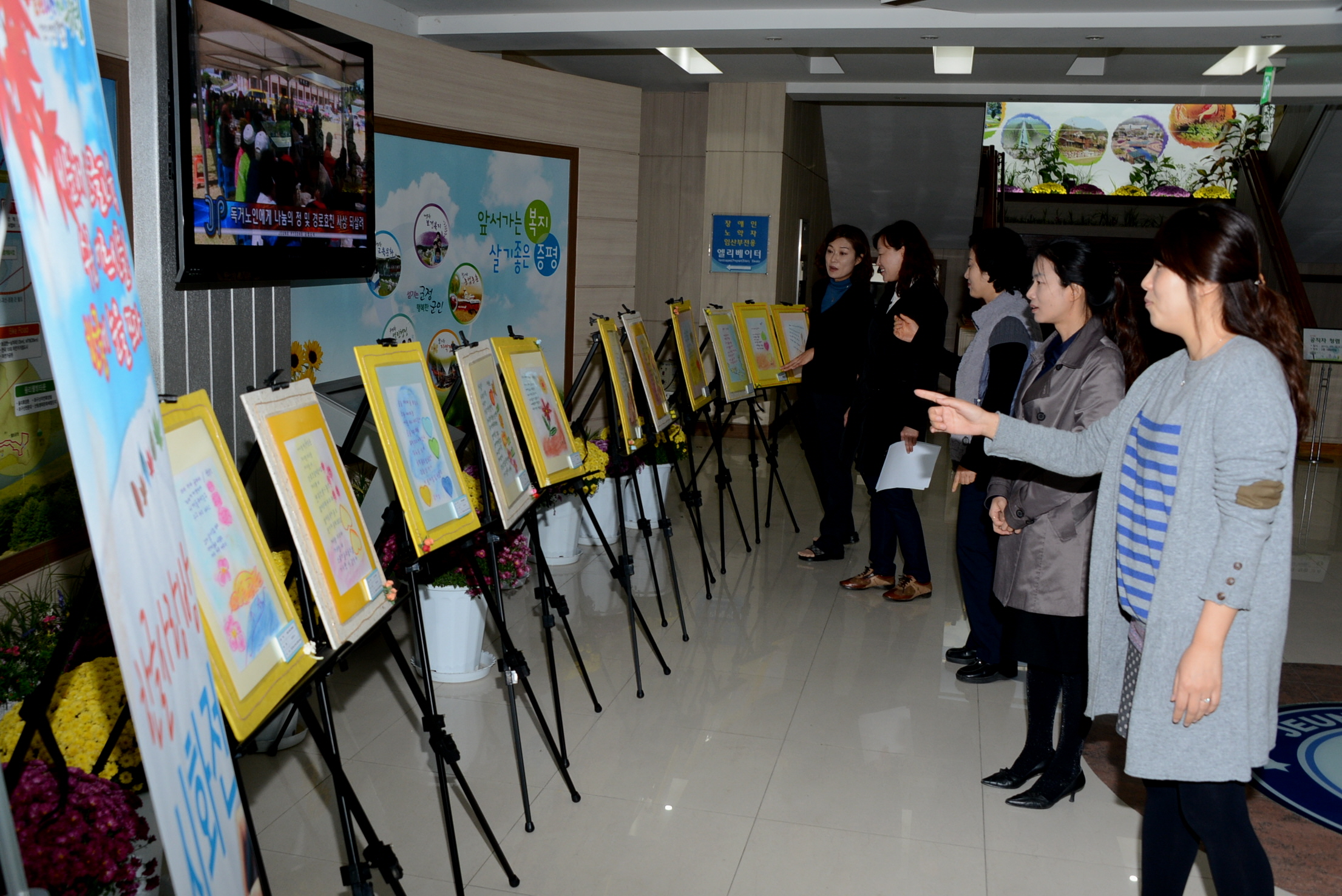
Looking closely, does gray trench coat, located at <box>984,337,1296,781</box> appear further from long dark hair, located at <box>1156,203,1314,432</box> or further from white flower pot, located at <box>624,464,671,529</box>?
white flower pot, located at <box>624,464,671,529</box>

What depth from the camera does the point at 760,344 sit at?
19.0 feet

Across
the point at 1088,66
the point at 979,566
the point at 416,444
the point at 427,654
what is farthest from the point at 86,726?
the point at 1088,66

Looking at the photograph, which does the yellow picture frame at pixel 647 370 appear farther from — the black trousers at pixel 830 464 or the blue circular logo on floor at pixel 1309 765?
the blue circular logo on floor at pixel 1309 765

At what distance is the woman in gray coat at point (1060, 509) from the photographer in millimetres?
2658

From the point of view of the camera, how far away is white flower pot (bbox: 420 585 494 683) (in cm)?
348

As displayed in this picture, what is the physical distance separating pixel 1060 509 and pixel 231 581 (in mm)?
2039

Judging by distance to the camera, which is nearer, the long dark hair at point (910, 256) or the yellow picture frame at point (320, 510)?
the yellow picture frame at point (320, 510)

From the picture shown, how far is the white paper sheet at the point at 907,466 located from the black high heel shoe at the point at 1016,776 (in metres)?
1.50

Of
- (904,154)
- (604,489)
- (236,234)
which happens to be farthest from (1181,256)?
(904,154)

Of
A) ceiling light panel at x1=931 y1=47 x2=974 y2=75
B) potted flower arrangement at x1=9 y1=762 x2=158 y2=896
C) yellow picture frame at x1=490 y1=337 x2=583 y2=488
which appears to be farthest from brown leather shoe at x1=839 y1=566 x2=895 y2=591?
ceiling light panel at x1=931 y1=47 x2=974 y2=75

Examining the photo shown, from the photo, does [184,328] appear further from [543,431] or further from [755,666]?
[755,666]

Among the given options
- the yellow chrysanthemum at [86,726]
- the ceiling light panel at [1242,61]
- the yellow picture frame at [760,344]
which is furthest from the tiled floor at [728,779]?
the ceiling light panel at [1242,61]

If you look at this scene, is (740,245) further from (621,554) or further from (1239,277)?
(1239,277)

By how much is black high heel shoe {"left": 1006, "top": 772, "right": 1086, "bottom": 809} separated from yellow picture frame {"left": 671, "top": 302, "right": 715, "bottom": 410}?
2.44 metres
